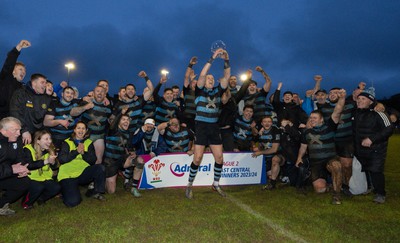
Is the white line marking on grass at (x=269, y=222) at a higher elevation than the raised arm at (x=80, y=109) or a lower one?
lower

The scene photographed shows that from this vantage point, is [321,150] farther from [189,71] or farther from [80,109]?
[80,109]

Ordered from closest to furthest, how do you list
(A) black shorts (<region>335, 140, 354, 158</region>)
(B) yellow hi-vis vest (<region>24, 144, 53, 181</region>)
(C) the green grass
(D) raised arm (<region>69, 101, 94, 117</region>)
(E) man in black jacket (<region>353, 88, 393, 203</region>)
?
(C) the green grass
(B) yellow hi-vis vest (<region>24, 144, 53, 181</region>)
(E) man in black jacket (<region>353, 88, 393, 203</region>)
(D) raised arm (<region>69, 101, 94, 117</region>)
(A) black shorts (<region>335, 140, 354, 158</region>)

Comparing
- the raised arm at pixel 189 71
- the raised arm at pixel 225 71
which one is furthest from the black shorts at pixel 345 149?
the raised arm at pixel 189 71

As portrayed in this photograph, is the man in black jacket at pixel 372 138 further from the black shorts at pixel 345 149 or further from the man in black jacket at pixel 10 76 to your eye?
the man in black jacket at pixel 10 76

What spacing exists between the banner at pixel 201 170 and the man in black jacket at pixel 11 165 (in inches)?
116

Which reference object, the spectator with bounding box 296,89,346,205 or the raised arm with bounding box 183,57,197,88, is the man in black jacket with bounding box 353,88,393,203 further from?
the raised arm with bounding box 183,57,197,88

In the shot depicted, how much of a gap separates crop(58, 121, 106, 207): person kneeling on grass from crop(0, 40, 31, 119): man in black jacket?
1.73 metres

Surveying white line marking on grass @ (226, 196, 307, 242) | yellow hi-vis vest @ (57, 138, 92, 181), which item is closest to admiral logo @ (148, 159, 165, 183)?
yellow hi-vis vest @ (57, 138, 92, 181)

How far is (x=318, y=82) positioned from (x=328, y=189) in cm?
348

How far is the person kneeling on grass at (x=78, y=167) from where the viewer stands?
697 cm

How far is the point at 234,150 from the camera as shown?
9.38 metres

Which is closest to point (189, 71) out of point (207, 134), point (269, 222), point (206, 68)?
point (206, 68)

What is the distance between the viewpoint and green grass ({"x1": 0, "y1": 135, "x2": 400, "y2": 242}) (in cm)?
498

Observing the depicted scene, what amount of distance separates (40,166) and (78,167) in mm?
992
